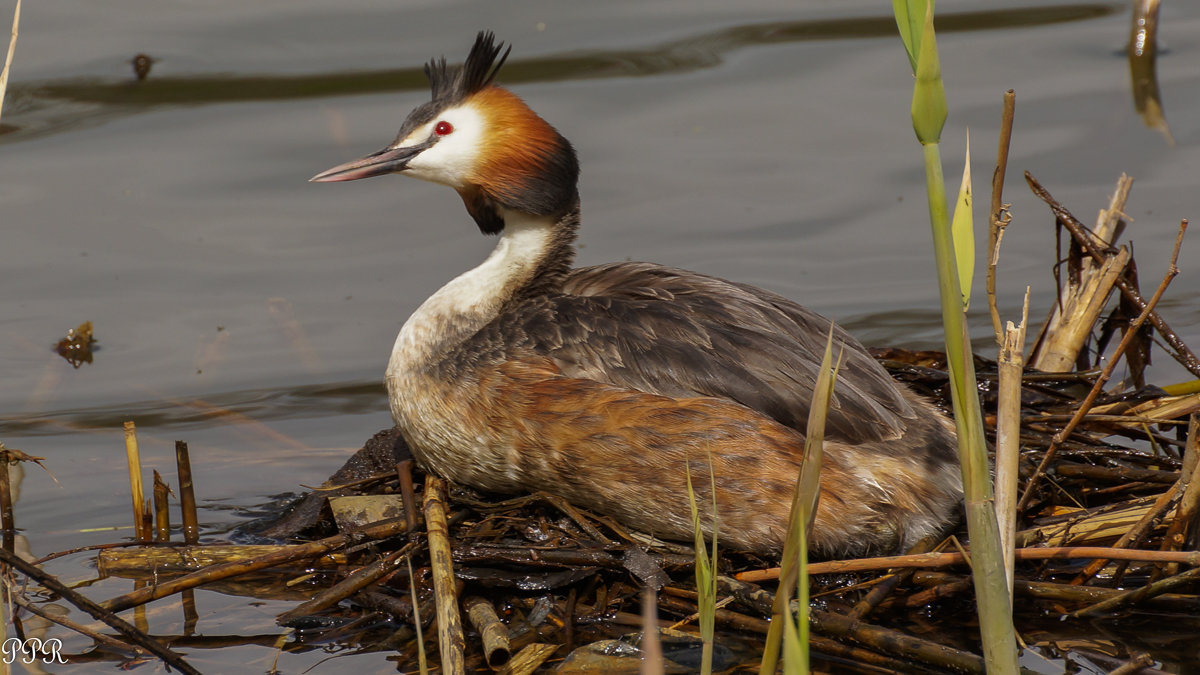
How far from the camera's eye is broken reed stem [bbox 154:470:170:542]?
429cm

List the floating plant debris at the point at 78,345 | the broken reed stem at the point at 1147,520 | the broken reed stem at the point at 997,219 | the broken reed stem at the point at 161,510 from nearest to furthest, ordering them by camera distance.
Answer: the broken reed stem at the point at 997,219 → the broken reed stem at the point at 1147,520 → the broken reed stem at the point at 161,510 → the floating plant debris at the point at 78,345

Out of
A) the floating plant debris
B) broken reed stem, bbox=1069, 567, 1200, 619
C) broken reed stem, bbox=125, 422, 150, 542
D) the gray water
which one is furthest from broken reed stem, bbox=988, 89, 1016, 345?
the floating plant debris

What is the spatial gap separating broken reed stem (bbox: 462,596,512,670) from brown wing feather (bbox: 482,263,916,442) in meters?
0.84

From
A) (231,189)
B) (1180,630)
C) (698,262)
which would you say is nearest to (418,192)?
(231,189)

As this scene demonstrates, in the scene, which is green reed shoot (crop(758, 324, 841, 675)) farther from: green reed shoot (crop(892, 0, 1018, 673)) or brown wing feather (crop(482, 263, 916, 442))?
brown wing feather (crop(482, 263, 916, 442))

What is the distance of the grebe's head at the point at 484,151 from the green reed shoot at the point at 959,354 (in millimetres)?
2599

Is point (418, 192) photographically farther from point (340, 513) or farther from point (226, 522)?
point (340, 513)

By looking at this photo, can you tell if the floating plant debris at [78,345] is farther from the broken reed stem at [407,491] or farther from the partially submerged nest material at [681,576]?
the broken reed stem at [407,491]

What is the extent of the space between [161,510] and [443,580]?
1.22 meters

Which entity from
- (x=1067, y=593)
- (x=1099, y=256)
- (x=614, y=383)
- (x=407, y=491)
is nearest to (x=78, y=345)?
(x=407, y=491)

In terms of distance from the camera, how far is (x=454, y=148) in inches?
184

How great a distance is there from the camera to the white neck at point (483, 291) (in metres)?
4.70

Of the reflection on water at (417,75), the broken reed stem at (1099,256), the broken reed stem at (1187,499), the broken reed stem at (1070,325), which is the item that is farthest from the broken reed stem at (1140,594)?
the reflection on water at (417,75)

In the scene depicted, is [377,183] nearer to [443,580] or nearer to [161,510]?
[161,510]
